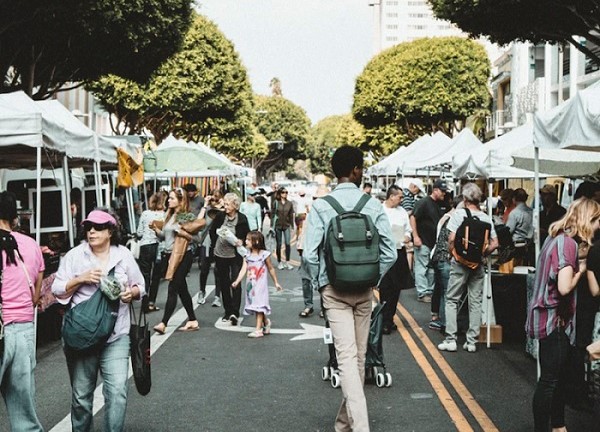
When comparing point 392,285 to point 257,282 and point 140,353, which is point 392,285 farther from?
point 140,353

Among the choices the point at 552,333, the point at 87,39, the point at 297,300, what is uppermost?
the point at 87,39

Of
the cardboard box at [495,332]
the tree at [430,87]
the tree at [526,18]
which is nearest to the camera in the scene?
the cardboard box at [495,332]

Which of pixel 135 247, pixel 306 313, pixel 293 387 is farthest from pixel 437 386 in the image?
pixel 135 247

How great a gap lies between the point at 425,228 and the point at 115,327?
8.41 metres

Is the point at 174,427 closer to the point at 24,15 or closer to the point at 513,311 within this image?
the point at 513,311

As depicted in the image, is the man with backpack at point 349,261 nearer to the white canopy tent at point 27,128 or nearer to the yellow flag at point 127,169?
the white canopy tent at point 27,128

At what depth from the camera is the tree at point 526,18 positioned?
15531 millimetres

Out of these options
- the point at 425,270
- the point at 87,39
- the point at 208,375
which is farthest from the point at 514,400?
the point at 87,39

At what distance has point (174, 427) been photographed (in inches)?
248

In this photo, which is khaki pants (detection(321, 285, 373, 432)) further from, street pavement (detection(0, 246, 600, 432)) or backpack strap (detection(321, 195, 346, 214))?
street pavement (detection(0, 246, 600, 432))

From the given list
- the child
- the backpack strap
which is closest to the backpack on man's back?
the child

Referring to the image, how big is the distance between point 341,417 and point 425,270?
8498 millimetres

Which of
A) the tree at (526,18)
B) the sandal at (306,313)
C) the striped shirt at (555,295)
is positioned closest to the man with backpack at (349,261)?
the striped shirt at (555,295)

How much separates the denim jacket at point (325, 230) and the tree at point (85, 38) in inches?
500
